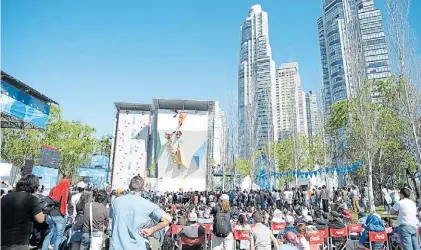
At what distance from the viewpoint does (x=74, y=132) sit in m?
37.7

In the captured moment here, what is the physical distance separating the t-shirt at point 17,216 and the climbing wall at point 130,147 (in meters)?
38.0

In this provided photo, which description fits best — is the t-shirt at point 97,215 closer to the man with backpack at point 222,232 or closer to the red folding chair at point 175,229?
the man with backpack at point 222,232

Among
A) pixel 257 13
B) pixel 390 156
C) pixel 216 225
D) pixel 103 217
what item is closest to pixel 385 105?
pixel 390 156

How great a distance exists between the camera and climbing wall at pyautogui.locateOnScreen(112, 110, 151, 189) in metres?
40.8

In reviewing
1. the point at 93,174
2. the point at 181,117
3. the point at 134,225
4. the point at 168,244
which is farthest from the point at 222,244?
the point at 181,117

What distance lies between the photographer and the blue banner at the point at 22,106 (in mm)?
15148

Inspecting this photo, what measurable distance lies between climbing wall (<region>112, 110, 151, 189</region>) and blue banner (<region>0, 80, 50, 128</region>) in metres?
23.3

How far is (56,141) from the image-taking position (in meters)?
35.1

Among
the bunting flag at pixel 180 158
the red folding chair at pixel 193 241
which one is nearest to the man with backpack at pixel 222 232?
the red folding chair at pixel 193 241

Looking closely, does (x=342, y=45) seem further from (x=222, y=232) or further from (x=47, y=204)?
(x=47, y=204)

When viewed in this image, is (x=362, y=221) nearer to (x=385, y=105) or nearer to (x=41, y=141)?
(x=385, y=105)

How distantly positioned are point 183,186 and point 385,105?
25752mm

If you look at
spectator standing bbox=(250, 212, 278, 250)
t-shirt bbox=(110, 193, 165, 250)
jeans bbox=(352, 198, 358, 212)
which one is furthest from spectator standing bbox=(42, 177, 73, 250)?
jeans bbox=(352, 198, 358, 212)

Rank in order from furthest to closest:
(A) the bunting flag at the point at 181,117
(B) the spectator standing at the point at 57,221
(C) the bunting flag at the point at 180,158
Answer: (A) the bunting flag at the point at 181,117
(C) the bunting flag at the point at 180,158
(B) the spectator standing at the point at 57,221
